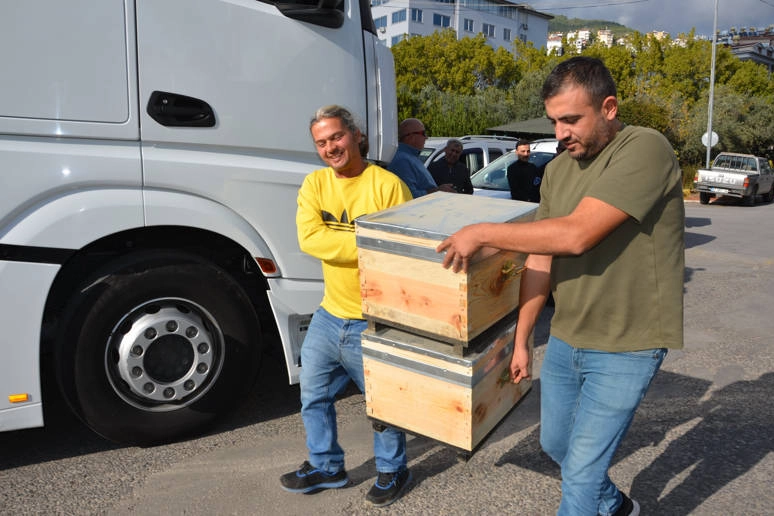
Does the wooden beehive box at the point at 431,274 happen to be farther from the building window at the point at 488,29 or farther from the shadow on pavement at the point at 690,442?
the building window at the point at 488,29

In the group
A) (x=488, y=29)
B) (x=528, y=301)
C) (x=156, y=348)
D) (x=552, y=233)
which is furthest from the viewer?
(x=488, y=29)

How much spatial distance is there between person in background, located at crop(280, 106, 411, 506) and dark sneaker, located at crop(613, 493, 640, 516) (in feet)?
3.09

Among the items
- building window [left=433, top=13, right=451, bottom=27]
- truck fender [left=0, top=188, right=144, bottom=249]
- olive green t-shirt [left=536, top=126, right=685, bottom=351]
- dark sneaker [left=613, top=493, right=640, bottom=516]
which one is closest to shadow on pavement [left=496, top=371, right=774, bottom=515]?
dark sneaker [left=613, top=493, right=640, bottom=516]

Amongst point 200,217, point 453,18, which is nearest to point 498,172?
point 200,217

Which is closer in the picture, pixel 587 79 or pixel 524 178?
pixel 587 79

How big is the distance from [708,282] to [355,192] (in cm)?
641

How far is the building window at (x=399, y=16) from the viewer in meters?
74.5

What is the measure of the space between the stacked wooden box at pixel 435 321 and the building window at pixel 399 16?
76424 mm

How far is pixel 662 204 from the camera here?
89.7 inches

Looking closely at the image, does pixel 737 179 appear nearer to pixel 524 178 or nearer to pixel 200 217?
pixel 524 178

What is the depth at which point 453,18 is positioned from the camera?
7831 cm

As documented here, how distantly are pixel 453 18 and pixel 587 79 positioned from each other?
266 feet

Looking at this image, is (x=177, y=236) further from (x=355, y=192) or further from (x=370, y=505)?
(x=370, y=505)

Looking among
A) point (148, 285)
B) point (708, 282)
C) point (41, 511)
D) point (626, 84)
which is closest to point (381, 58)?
point (148, 285)
